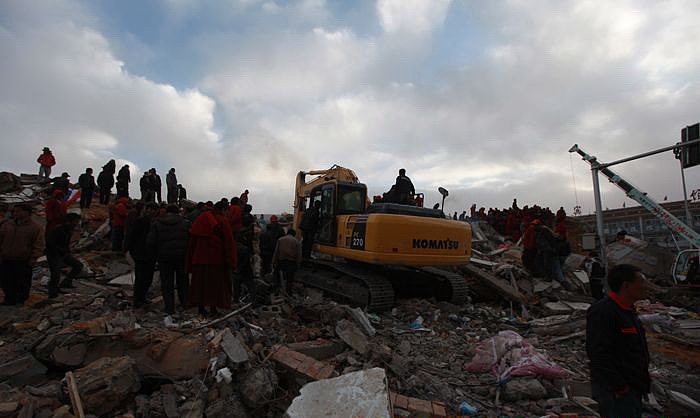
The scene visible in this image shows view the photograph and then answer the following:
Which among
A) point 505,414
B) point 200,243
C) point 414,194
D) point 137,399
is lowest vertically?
point 505,414

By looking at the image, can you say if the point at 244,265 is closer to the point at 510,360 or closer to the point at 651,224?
the point at 510,360

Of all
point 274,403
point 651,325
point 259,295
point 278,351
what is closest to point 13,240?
point 259,295

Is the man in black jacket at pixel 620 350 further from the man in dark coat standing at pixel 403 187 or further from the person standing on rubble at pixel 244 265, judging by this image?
the man in dark coat standing at pixel 403 187

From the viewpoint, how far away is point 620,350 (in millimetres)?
2584

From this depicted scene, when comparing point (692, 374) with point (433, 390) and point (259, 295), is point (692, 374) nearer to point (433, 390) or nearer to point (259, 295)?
point (433, 390)

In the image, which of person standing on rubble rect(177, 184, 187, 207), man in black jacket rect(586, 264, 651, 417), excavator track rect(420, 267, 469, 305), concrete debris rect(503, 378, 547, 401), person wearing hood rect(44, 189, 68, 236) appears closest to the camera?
man in black jacket rect(586, 264, 651, 417)

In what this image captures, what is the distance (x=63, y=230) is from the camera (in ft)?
21.0

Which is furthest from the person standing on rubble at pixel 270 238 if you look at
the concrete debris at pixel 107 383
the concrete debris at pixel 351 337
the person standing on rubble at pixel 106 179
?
the person standing on rubble at pixel 106 179

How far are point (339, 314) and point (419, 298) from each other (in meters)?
3.15

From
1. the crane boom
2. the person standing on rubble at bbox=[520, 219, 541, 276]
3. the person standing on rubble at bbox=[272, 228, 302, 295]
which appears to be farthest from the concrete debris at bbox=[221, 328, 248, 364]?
the crane boom

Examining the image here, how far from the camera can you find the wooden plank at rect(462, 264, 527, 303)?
28.3 ft

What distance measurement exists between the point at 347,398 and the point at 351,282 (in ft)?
15.0

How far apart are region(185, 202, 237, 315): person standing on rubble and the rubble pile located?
32 centimetres

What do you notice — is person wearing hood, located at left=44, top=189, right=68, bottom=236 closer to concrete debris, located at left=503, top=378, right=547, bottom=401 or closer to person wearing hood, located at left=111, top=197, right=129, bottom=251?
person wearing hood, located at left=111, top=197, right=129, bottom=251
